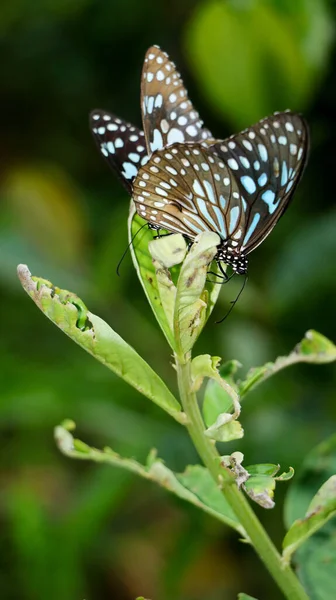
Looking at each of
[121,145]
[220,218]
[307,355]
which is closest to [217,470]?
[307,355]

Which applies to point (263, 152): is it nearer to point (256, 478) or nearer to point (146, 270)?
point (146, 270)

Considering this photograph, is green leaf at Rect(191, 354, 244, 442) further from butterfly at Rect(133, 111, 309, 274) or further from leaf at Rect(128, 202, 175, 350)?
butterfly at Rect(133, 111, 309, 274)

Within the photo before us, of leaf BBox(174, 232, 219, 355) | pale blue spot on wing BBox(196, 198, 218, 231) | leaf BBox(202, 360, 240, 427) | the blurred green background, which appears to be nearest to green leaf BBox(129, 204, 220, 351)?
leaf BBox(174, 232, 219, 355)

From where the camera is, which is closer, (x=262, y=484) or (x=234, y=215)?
(x=262, y=484)

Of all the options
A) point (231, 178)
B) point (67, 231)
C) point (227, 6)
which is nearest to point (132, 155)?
point (231, 178)

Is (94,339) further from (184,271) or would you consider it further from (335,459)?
(335,459)
